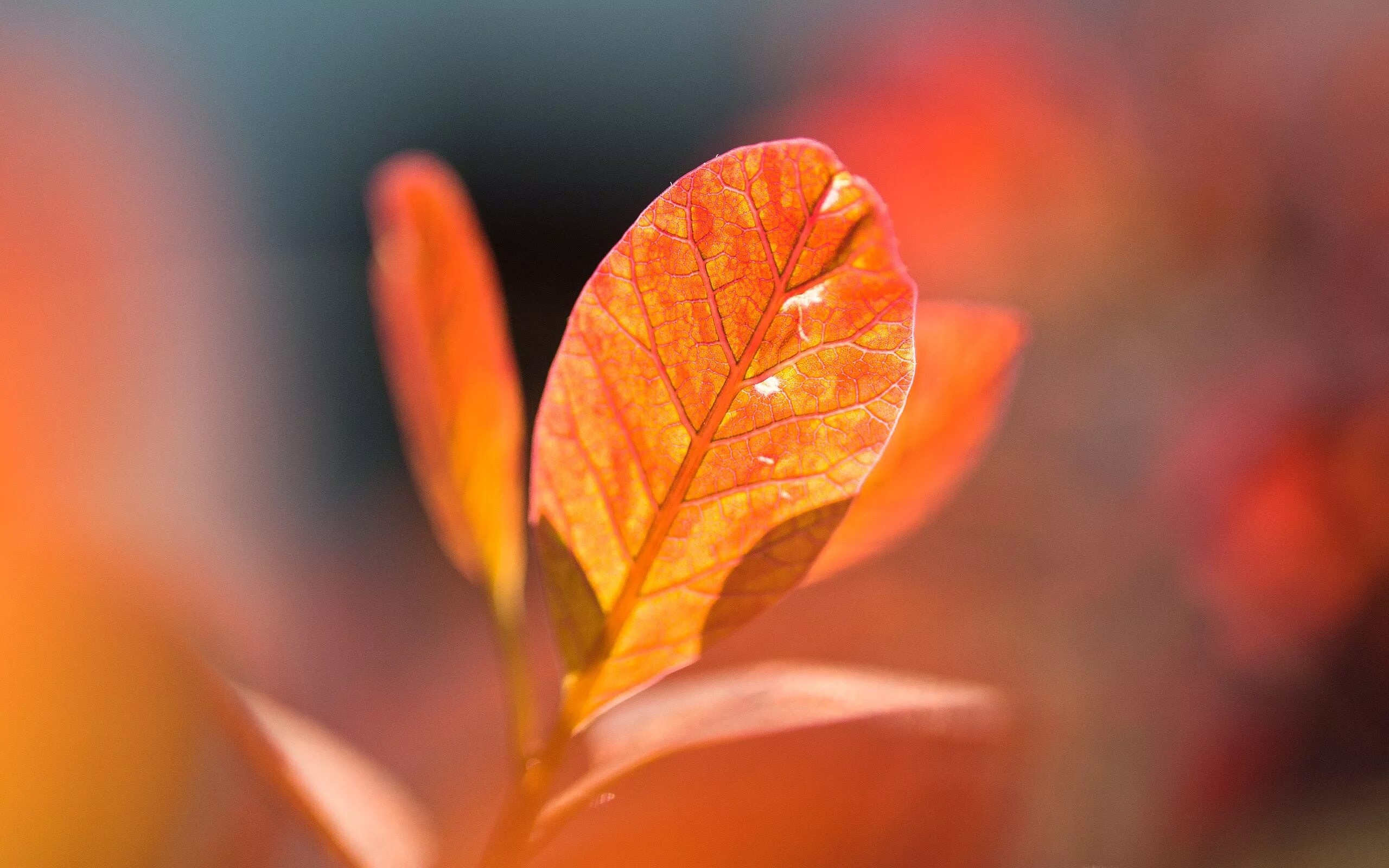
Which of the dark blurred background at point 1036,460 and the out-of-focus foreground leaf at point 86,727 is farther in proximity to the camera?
the dark blurred background at point 1036,460

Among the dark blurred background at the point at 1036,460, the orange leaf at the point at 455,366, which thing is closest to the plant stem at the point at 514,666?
the orange leaf at the point at 455,366

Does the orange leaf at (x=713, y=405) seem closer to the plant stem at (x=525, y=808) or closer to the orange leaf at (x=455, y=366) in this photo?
the plant stem at (x=525, y=808)

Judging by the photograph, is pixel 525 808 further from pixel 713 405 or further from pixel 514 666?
pixel 713 405

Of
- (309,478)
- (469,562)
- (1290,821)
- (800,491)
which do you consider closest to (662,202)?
(800,491)

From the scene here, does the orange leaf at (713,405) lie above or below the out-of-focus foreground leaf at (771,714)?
above

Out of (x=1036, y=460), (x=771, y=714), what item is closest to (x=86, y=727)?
(x=771, y=714)

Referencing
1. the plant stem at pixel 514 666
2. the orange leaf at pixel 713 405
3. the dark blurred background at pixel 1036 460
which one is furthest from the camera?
the dark blurred background at pixel 1036 460
